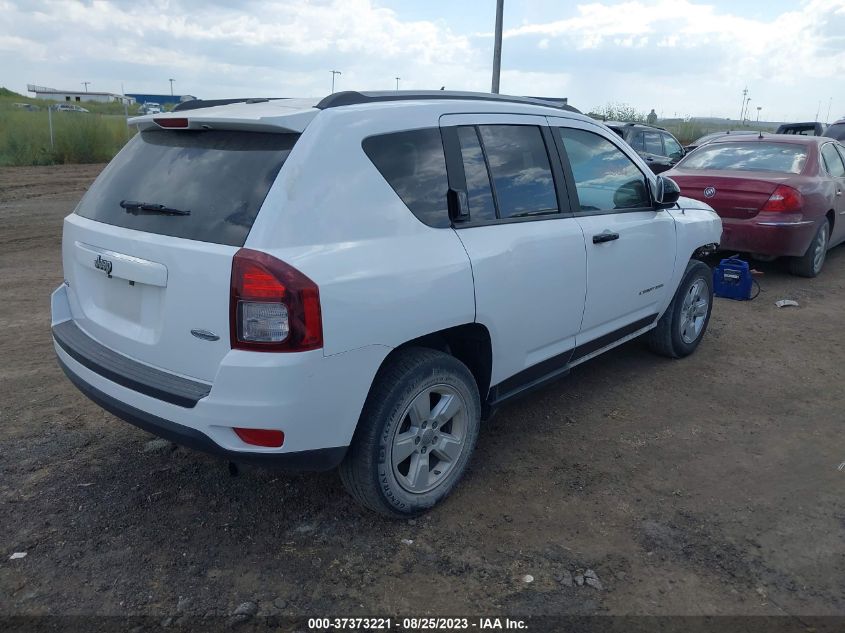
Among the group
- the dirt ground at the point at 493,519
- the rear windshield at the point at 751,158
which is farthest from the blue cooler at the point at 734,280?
the dirt ground at the point at 493,519

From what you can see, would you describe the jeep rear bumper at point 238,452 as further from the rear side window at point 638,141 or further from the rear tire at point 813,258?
the rear side window at point 638,141

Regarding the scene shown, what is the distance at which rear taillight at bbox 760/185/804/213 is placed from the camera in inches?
297

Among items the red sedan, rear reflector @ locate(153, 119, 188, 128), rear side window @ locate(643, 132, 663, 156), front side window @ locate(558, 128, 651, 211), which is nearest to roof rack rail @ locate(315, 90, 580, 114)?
front side window @ locate(558, 128, 651, 211)

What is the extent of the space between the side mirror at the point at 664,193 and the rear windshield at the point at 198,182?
2.79 meters

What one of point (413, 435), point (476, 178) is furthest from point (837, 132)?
point (413, 435)

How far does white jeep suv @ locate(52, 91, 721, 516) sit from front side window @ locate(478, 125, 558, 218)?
0.01m

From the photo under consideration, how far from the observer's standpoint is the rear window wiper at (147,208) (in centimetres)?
286

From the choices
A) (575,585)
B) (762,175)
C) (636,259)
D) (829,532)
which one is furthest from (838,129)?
(575,585)

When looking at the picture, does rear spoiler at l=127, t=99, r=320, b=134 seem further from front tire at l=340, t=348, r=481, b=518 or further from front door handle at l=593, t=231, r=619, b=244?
front door handle at l=593, t=231, r=619, b=244

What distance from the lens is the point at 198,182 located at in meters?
2.89

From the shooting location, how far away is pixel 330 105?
2945mm

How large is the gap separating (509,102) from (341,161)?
1.41 meters

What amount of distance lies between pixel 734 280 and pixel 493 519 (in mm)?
5240

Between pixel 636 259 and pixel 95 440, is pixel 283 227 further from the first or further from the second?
pixel 636 259
